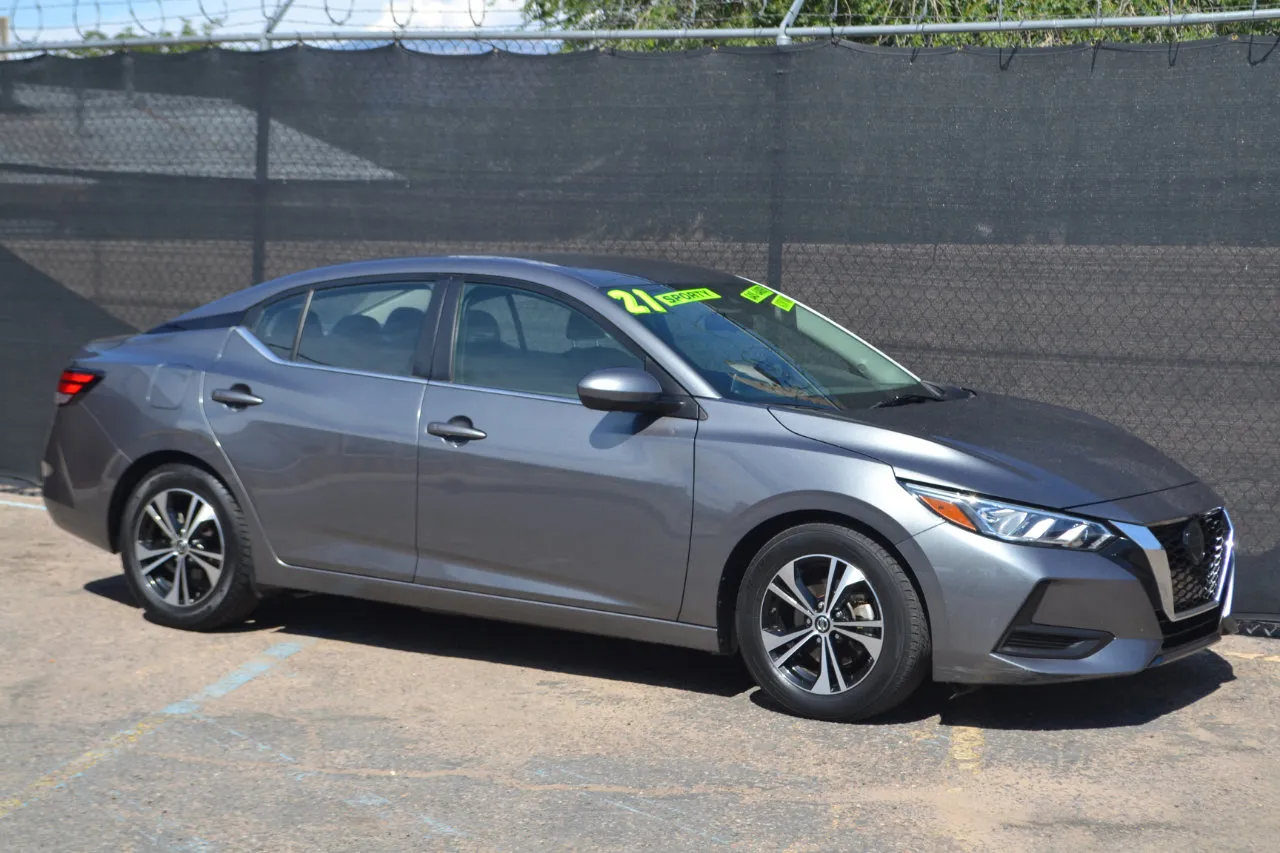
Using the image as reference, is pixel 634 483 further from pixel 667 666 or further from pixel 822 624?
pixel 667 666

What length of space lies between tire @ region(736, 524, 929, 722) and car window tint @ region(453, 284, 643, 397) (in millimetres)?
931

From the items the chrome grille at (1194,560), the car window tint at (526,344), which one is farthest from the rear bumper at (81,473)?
the chrome grille at (1194,560)

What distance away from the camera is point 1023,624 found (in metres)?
4.72

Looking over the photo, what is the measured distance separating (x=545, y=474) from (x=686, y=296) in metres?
0.96

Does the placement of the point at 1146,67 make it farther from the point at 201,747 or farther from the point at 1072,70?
the point at 201,747

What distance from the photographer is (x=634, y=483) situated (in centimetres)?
521

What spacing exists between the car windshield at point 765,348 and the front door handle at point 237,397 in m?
1.54

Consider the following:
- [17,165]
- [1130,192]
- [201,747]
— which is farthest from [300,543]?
Result: [17,165]

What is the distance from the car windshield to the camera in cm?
539

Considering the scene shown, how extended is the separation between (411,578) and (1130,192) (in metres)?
3.48

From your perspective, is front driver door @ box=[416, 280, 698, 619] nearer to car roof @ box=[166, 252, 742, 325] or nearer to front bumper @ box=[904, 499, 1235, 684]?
car roof @ box=[166, 252, 742, 325]

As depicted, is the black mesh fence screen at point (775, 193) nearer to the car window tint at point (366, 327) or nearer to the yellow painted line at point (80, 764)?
the car window tint at point (366, 327)

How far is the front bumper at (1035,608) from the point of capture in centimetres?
470

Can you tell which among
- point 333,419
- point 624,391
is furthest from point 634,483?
point 333,419
